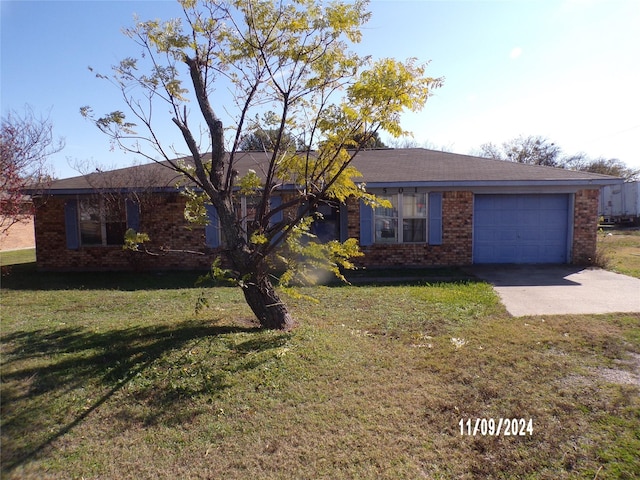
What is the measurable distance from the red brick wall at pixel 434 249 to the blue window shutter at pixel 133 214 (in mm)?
5696

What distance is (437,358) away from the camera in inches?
183

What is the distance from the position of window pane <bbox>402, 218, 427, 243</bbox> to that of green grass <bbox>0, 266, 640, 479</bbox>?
504 centimetres

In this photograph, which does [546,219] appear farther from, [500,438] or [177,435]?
[177,435]

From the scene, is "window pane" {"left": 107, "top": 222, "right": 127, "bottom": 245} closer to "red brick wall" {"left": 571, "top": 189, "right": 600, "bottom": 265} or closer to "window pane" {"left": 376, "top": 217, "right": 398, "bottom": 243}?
"window pane" {"left": 376, "top": 217, "right": 398, "bottom": 243}

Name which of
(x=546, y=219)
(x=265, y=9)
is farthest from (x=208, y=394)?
(x=546, y=219)

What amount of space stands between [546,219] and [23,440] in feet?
38.8

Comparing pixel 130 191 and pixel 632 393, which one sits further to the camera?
pixel 130 191

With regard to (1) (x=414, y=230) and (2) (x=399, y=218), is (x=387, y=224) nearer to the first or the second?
(2) (x=399, y=218)

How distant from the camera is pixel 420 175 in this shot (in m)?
11.1

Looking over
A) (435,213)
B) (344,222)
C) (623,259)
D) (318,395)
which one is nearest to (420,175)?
(435,213)

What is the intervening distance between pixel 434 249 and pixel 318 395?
8156mm

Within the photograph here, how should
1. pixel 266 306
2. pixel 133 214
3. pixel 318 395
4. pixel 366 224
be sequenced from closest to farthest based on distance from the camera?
pixel 318 395
pixel 266 306
pixel 133 214
pixel 366 224

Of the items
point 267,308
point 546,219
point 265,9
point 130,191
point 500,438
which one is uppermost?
point 265,9
